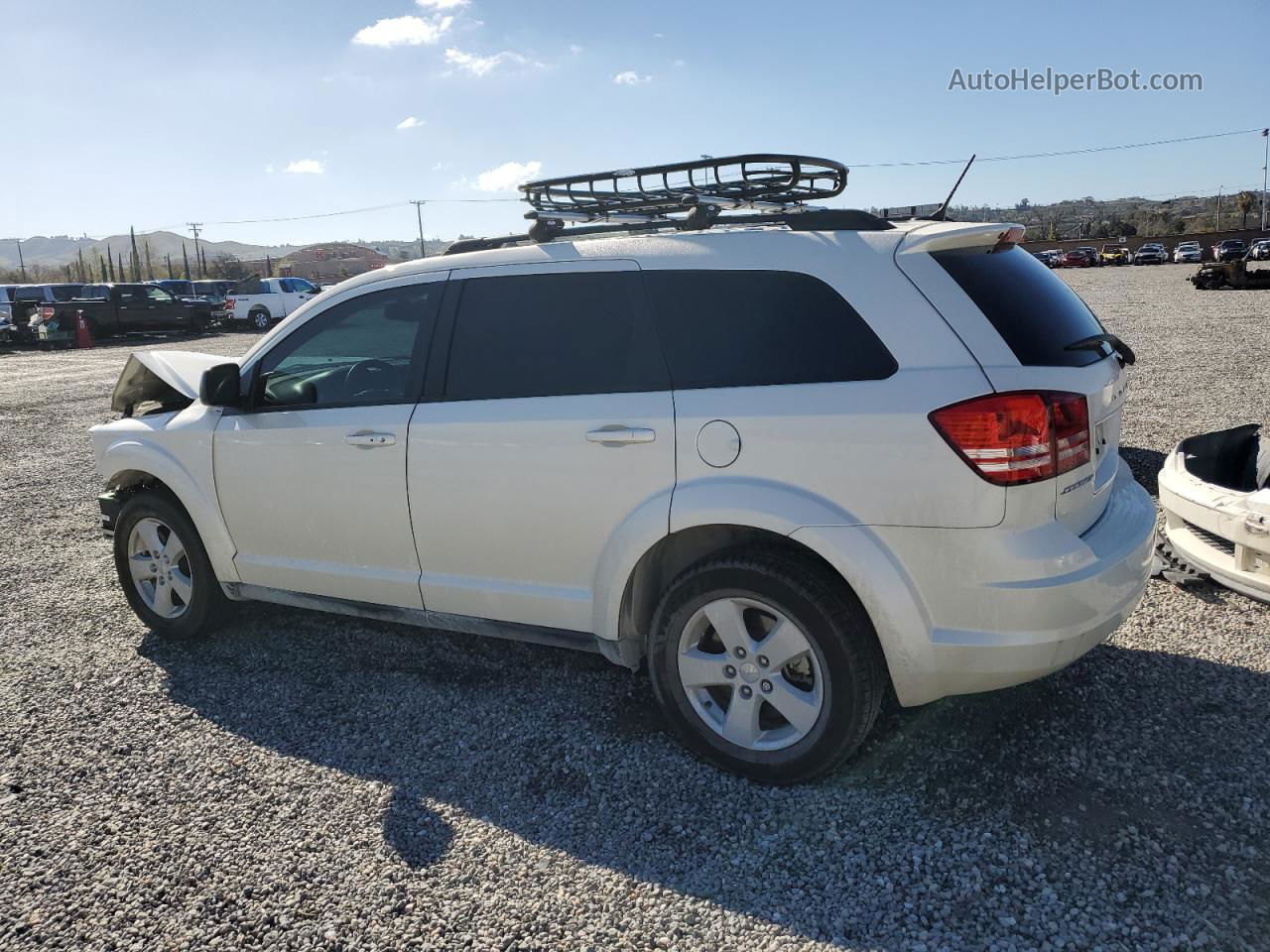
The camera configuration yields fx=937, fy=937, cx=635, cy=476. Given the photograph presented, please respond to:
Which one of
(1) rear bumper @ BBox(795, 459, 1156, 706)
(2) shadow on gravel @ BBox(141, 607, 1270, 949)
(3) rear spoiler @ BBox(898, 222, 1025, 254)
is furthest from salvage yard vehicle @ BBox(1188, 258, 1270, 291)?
(1) rear bumper @ BBox(795, 459, 1156, 706)

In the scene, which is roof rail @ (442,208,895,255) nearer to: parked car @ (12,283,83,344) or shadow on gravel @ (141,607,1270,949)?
Answer: shadow on gravel @ (141,607,1270,949)

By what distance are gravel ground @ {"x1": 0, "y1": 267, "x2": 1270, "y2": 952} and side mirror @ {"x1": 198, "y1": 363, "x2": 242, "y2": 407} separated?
4.10 feet

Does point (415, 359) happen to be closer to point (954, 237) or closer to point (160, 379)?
point (160, 379)

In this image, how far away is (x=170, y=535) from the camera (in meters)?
4.60

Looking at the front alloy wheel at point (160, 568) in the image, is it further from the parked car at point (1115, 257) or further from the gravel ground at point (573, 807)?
the parked car at point (1115, 257)

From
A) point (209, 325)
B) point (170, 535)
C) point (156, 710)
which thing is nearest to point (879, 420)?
point (156, 710)

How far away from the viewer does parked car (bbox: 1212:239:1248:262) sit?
4639 centimetres

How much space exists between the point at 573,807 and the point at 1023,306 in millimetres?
2222

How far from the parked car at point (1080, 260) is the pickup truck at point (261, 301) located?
4575cm

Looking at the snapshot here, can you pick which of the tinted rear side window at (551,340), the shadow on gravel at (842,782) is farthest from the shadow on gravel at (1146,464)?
the tinted rear side window at (551,340)

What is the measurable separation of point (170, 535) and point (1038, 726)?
3987mm

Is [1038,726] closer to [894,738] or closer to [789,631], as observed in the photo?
[894,738]

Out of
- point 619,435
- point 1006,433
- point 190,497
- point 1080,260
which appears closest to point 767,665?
point 619,435

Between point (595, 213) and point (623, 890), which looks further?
point (595, 213)
